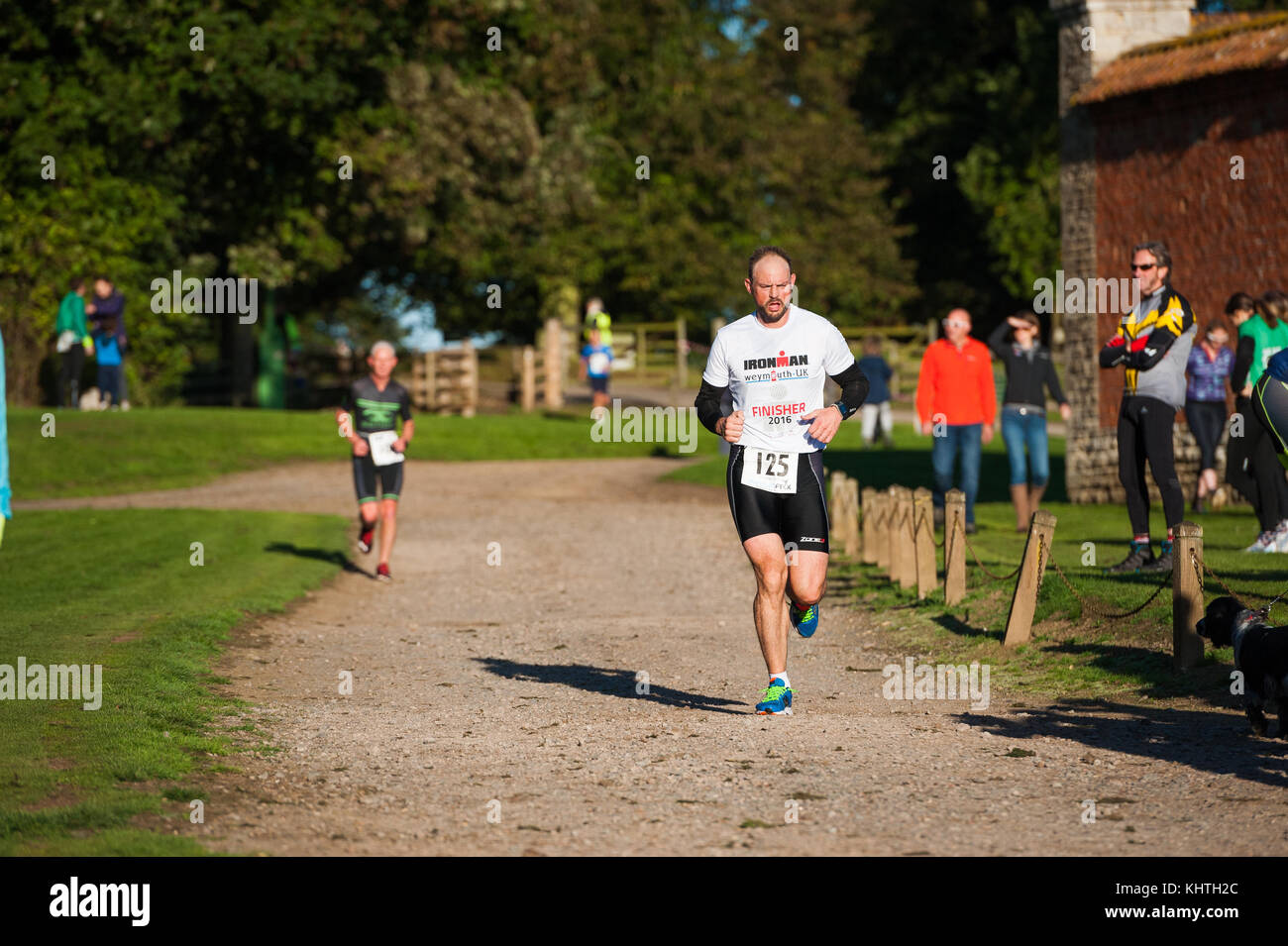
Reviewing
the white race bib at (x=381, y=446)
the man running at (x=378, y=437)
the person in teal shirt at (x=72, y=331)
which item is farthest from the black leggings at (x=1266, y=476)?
the person in teal shirt at (x=72, y=331)

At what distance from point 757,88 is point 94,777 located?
51600mm

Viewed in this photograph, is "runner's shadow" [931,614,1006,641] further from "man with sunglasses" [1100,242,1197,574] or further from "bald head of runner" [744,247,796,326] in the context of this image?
"bald head of runner" [744,247,796,326]

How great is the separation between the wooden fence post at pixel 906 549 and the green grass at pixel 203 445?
44.5 ft

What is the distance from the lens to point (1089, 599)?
1145 centimetres

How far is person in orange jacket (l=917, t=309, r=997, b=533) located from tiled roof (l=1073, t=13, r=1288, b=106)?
5.07m

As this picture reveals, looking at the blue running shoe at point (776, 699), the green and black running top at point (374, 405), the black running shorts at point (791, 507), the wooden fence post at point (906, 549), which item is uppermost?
the green and black running top at point (374, 405)

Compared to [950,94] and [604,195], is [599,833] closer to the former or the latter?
[604,195]

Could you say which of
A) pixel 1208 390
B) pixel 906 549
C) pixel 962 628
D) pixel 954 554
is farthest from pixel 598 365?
pixel 962 628

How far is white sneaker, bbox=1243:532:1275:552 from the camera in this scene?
42.8 feet

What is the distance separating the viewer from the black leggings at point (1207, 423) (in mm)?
17828

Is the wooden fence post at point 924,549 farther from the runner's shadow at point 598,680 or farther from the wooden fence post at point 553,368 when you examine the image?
the wooden fence post at point 553,368

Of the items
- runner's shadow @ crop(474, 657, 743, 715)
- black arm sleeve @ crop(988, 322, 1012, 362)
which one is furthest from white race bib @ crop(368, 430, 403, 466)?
black arm sleeve @ crop(988, 322, 1012, 362)

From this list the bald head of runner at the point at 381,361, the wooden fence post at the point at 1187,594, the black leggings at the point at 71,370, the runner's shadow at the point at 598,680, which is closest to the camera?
the wooden fence post at the point at 1187,594

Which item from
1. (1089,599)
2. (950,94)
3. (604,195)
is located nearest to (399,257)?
(604,195)
